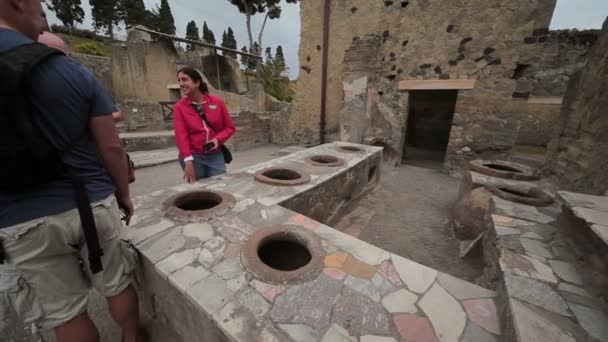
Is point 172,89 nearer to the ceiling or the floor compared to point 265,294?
nearer to the ceiling

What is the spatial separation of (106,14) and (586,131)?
115 feet

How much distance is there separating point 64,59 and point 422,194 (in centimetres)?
548

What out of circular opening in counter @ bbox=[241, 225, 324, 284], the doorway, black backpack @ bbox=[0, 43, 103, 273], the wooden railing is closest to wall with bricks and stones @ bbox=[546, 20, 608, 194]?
circular opening in counter @ bbox=[241, 225, 324, 284]

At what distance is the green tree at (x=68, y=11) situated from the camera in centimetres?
2286

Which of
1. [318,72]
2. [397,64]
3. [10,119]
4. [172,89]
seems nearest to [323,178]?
[10,119]

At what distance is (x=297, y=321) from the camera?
1196 mm

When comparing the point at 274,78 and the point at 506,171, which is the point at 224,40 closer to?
the point at 274,78

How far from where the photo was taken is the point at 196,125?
274 cm

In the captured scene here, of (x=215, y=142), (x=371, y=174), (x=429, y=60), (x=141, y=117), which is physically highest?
(x=429, y=60)

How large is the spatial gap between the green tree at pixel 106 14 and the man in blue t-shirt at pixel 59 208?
104 ft

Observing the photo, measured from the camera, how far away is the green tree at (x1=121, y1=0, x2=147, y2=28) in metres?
22.1

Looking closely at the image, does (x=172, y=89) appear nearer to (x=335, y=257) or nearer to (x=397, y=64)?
(x=397, y=64)

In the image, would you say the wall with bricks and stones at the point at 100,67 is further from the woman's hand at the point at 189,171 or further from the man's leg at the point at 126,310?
the man's leg at the point at 126,310

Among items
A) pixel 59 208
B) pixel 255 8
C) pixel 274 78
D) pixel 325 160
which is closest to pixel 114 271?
pixel 59 208
